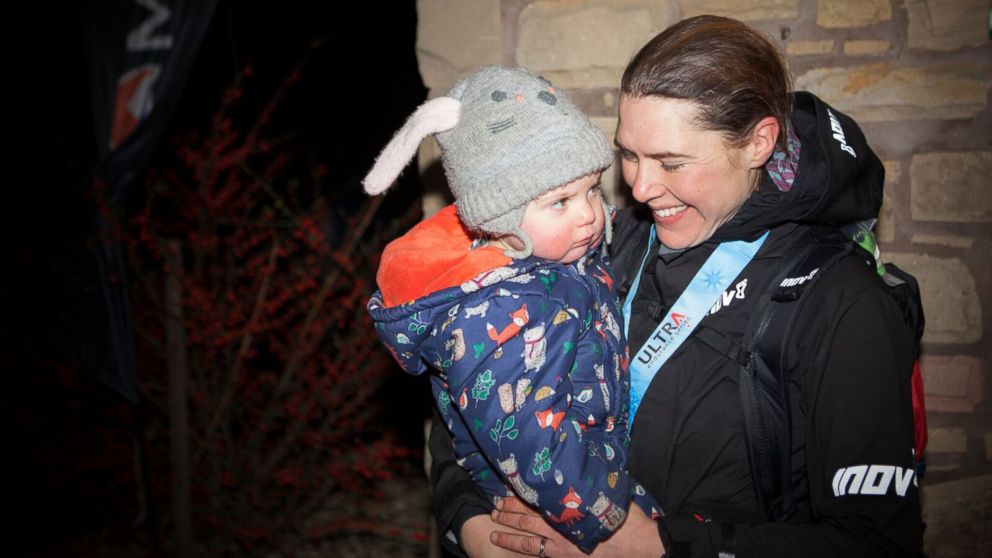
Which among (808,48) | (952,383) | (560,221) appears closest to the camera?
(560,221)

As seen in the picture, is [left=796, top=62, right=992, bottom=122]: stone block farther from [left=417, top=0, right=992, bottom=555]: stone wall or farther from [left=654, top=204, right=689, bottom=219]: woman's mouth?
[left=654, top=204, right=689, bottom=219]: woman's mouth

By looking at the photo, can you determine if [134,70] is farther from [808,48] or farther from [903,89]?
[903,89]

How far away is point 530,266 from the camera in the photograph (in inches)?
71.5

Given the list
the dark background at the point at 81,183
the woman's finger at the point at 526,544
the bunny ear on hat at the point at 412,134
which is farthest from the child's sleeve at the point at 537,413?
the dark background at the point at 81,183

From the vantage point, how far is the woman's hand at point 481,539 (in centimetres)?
191

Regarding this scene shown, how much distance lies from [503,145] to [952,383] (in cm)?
211

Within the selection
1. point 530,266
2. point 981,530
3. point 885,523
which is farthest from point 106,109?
point 981,530

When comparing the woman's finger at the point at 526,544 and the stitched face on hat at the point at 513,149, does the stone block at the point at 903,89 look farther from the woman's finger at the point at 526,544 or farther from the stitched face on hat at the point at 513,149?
the woman's finger at the point at 526,544

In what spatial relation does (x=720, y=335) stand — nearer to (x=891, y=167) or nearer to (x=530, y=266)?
(x=530, y=266)

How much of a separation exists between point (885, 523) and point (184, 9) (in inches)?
141

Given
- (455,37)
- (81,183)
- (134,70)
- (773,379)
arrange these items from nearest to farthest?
(773,379) → (455,37) → (134,70) → (81,183)

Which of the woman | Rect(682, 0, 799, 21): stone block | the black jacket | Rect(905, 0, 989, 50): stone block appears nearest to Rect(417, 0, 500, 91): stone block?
Rect(682, 0, 799, 21): stone block

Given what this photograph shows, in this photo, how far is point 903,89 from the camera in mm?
2506

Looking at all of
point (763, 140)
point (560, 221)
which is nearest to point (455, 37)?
point (560, 221)
